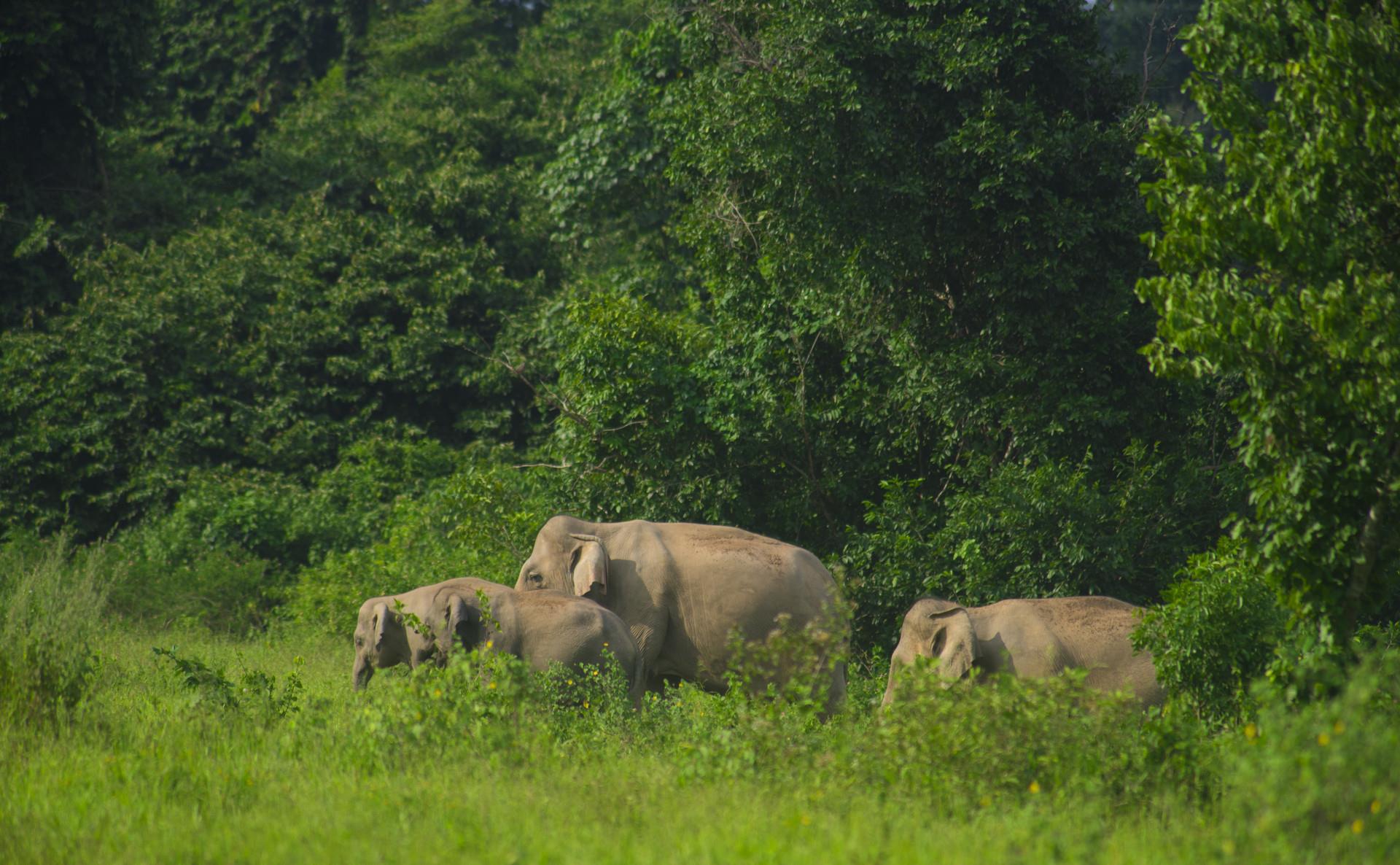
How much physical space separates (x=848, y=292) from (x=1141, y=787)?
23.3 ft

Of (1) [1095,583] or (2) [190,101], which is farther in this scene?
(2) [190,101]

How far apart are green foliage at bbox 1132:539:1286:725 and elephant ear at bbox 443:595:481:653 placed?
4472mm

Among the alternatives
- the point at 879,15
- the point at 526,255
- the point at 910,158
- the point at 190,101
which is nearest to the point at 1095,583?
the point at 910,158

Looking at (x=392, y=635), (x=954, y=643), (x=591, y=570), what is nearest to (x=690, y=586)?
(x=591, y=570)

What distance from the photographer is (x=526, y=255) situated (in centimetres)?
2269

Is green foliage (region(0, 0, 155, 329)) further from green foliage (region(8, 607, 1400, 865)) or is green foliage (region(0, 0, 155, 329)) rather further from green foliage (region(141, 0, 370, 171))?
green foliage (region(8, 607, 1400, 865))

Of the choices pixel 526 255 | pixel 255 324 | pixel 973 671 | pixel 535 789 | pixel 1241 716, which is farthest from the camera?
pixel 526 255

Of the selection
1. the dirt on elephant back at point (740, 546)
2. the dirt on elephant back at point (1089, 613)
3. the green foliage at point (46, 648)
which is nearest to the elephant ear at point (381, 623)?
the green foliage at point (46, 648)

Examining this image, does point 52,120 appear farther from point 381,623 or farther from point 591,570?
point 591,570

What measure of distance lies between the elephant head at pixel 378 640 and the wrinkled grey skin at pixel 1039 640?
11.9 ft

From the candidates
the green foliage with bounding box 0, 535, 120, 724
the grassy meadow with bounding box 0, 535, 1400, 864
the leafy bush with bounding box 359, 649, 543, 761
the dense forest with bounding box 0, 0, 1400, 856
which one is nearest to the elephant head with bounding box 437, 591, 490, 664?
the grassy meadow with bounding box 0, 535, 1400, 864

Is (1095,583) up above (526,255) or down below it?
below

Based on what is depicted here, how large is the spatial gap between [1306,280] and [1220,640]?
2158 millimetres

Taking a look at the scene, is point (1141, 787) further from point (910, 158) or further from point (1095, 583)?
point (910, 158)
